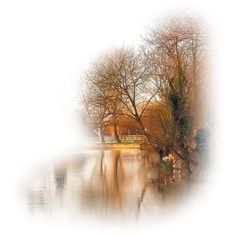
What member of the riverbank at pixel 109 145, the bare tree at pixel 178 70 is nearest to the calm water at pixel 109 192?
the bare tree at pixel 178 70

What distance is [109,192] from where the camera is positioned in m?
12.1

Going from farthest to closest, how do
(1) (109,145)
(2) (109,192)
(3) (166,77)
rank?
1. (1) (109,145)
2. (3) (166,77)
3. (2) (109,192)

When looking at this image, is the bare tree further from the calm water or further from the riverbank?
the riverbank

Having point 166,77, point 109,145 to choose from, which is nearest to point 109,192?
point 166,77

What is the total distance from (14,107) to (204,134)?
457cm

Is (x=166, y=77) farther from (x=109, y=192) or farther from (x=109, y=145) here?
(x=109, y=145)

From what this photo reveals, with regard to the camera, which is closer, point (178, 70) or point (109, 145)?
point (178, 70)

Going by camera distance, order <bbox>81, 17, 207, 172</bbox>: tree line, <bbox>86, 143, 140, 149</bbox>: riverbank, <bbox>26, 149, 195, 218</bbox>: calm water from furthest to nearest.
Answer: <bbox>86, 143, 140, 149</bbox>: riverbank → <bbox>81, 17, 207, 172</bbox>: tree line → <bbox>26, 149, 195, 218</bbox>: calm water

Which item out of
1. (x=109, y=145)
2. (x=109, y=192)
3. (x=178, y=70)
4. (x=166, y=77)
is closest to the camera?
(x=109, y=192)

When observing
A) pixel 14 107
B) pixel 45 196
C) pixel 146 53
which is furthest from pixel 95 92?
pixel 45 196

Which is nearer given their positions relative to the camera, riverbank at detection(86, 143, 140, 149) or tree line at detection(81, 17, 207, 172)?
tree line at detection(81, 17, 207, 172)

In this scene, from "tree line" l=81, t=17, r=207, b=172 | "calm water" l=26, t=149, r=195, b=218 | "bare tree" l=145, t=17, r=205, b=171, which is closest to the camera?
"calm water" l=26, t=149, r=195, b=218

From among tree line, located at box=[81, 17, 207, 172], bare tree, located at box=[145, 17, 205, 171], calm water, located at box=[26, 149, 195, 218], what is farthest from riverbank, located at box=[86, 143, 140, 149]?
bare tree, located at box=[145, 17, 205, 171]

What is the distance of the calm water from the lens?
31.0 feet
